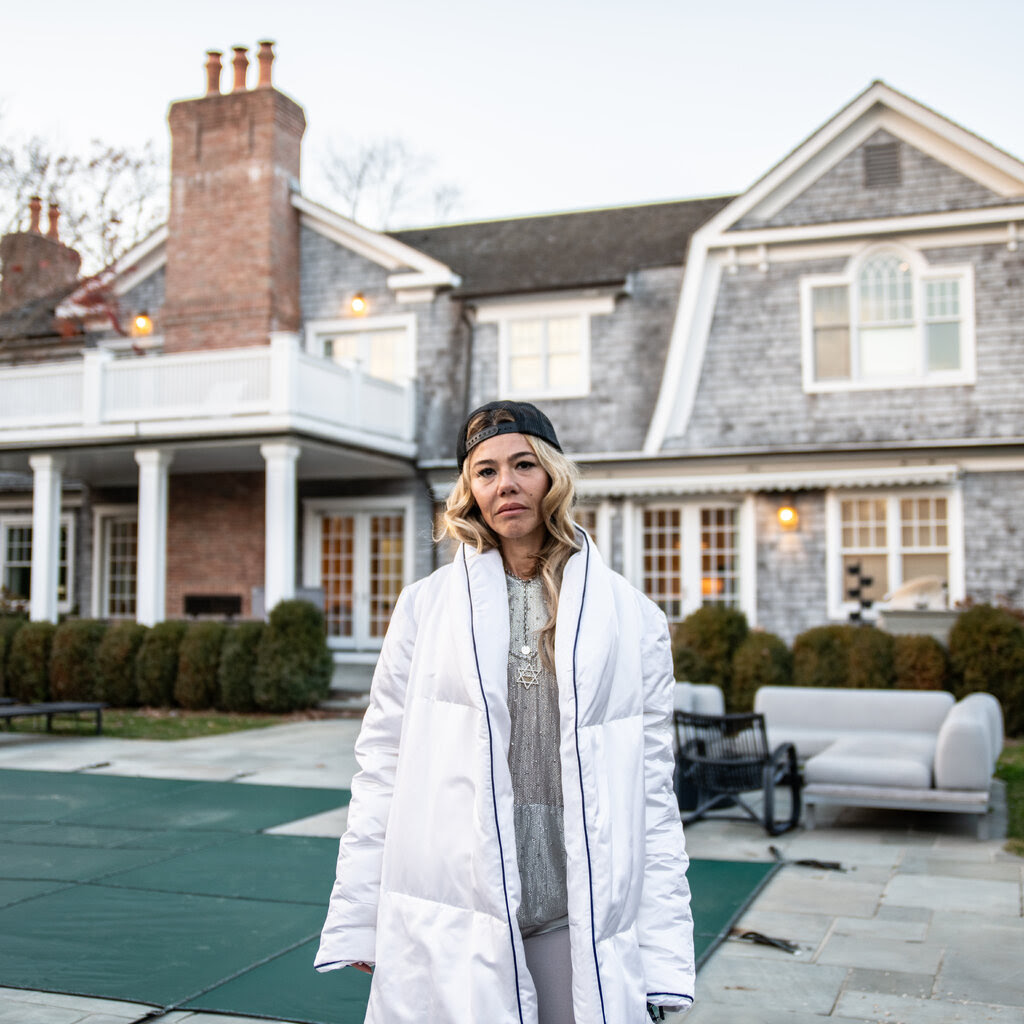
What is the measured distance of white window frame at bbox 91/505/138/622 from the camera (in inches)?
765

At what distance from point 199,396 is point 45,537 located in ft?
11.1

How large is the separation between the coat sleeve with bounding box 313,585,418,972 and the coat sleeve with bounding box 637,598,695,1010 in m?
0.51

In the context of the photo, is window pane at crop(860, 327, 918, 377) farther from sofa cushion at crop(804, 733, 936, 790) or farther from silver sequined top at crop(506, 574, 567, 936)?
silver sequined top at crop(506, 574, 567, 936)

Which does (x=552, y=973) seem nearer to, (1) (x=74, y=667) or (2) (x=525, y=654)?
(2) (x=525, y=654)

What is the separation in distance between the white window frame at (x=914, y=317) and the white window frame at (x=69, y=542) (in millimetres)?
13063

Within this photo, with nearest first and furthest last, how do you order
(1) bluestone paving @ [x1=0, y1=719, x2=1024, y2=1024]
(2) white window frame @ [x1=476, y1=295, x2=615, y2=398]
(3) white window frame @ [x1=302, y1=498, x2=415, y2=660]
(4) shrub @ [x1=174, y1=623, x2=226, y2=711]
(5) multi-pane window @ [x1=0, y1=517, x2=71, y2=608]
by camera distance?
(1) bluestone paving @ [x1=0, y1=719, x2=1024, y2=1024] → (4) shrub @ [x1=174, y1=623, x2=226, y2=711] → (2) white window frame @ [x1=476, y1=295, x2=615, y2=398] → (3) white window frame @ [x1=302, y1=498, x2=415, y2=660] → (5) multi-pane window @ [x1=0, y1=517, x2=71, y2=608]

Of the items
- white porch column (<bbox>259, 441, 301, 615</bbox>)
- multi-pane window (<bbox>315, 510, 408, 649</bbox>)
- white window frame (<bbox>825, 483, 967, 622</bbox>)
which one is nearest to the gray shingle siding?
white window frame (<bbox>825, 483, 967, 622</bbox>)

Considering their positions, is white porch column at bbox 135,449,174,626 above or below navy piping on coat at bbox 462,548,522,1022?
above

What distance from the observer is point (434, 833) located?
2.15m

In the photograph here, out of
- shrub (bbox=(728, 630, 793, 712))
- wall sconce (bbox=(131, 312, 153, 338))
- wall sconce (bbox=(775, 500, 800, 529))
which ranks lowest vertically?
shrub (bbox=(728, 630, 793, 712))

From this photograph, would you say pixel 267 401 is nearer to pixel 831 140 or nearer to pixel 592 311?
pixel 592 311

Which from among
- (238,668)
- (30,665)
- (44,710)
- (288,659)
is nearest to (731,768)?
(44,710)

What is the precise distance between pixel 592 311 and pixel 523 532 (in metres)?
14.7

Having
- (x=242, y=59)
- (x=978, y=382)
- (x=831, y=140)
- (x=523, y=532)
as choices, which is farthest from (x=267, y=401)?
(x=523, y=532)
